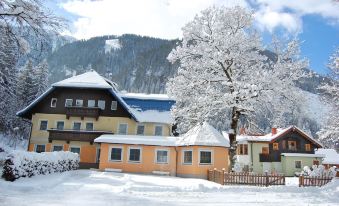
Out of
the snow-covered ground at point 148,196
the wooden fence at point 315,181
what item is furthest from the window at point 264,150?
the snow-covered ground at point 148,196

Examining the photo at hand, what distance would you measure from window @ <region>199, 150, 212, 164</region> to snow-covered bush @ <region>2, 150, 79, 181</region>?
40.4 ft

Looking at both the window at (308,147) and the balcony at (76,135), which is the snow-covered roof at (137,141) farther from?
the window at (308,147)

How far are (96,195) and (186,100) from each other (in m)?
11.7

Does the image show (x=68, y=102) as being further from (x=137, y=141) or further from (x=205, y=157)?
(x=205, y=157)

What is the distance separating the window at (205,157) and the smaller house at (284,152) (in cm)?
2331

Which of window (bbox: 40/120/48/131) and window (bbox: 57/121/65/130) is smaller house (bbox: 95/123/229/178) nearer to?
window (bbox: 57/121/65/130)

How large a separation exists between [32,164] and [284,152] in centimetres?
4301

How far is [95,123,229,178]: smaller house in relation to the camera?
102 ft

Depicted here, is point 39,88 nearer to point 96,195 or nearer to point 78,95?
point 78,95

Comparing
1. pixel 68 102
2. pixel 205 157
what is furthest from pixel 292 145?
pixel 68 102

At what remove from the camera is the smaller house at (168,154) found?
31.2 metres

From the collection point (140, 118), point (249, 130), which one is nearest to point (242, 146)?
point (140, 118)

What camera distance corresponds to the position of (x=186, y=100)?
25141 millimetres

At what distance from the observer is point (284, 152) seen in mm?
53656
